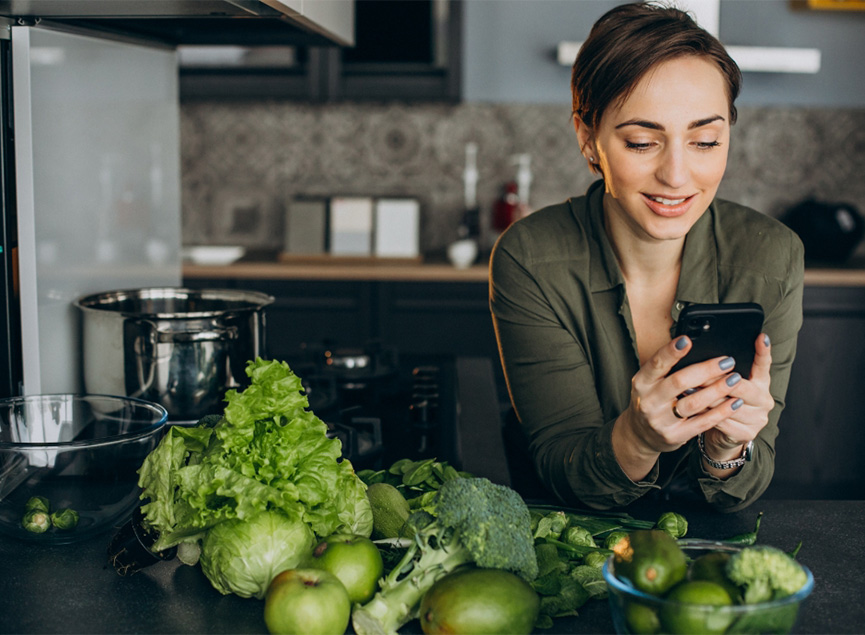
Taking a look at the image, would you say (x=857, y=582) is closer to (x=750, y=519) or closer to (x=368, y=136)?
(x=750, y=519)

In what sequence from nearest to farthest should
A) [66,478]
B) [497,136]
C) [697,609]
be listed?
[697,609] < [66,478] < [497,136]

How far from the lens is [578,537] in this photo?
102cm

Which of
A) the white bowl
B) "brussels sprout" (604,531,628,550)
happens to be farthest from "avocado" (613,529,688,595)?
the white bowl

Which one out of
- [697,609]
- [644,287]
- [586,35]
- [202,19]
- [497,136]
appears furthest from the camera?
[497,136]

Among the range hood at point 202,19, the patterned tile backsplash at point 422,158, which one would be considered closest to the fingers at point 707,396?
the range hood at point 202,19

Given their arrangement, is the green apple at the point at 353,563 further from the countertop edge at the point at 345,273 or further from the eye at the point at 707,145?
the countertop edge at the point at 345,273

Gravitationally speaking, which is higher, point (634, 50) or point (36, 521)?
point (634, 50)

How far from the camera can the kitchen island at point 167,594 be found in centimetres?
88

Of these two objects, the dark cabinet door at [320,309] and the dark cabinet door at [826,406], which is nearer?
the dark cabinet door at [826,406]

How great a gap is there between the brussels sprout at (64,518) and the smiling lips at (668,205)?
3.01ft

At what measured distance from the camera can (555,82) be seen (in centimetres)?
379

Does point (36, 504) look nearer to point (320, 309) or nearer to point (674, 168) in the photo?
point (674, 168)

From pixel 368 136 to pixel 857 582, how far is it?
3.22m

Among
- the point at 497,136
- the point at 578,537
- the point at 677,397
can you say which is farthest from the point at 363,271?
the point at 578,537
